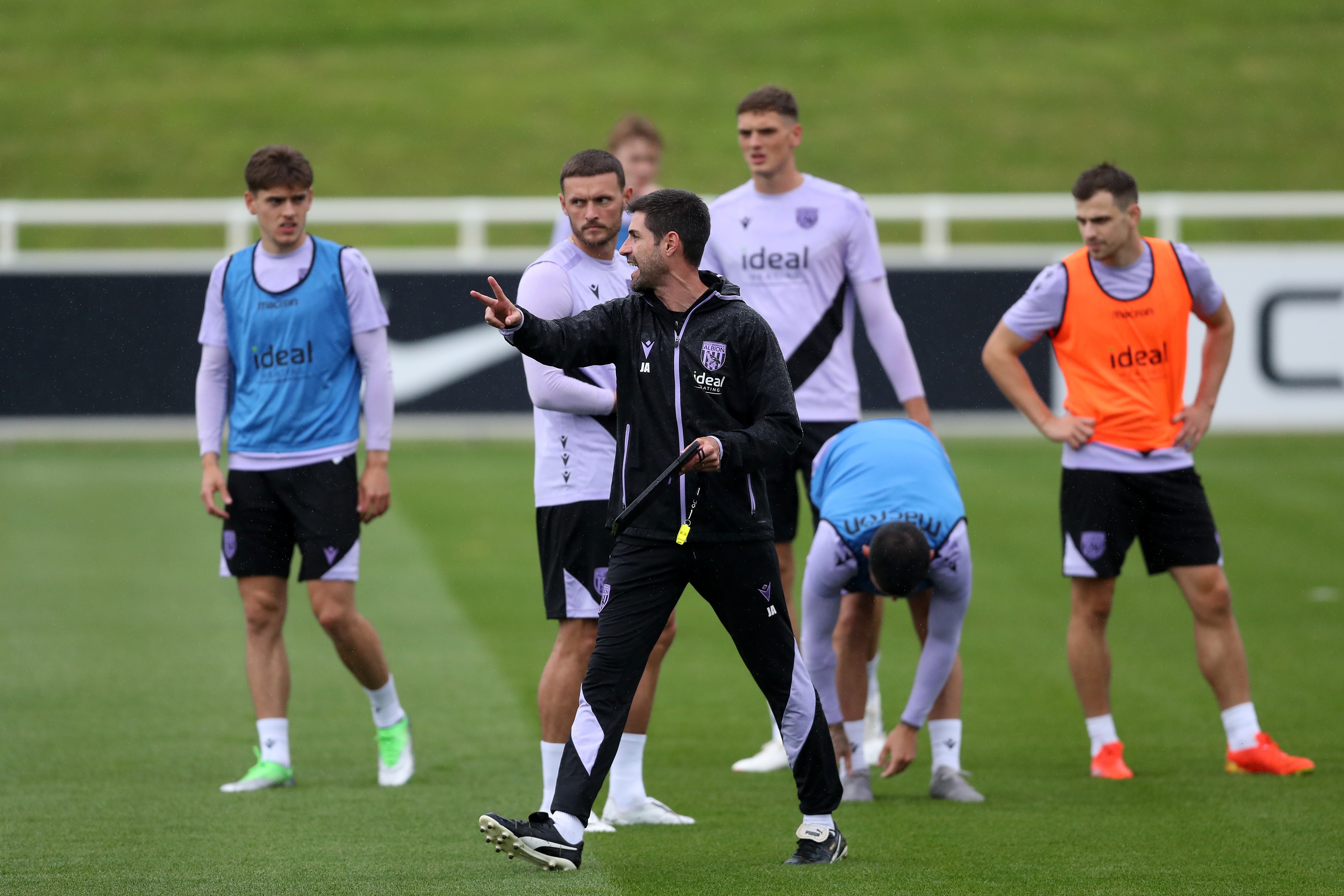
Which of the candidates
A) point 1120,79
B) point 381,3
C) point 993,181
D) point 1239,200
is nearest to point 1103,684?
point 1239,200

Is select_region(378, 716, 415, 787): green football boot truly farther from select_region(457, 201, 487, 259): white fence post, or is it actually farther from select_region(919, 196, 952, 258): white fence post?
select_region(919, 196, 952, 258): white fence post

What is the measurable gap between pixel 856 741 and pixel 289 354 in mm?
2487

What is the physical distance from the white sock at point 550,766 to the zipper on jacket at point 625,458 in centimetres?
93

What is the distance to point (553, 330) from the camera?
5.20 metres

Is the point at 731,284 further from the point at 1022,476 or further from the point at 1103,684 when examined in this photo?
the point at 1022,476

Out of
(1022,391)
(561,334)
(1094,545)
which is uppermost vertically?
(561,334)

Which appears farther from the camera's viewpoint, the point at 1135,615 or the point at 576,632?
the point at 1135,615

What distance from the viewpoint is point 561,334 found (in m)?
5.22

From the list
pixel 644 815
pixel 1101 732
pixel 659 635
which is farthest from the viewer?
pixel 1101 732

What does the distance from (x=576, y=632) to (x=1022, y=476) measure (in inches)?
357

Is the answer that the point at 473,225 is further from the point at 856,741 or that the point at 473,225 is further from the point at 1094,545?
the point at 856,741

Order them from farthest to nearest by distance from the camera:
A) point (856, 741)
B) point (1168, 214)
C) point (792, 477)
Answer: point (1168, 214), point (792, 477), point (856, 741)

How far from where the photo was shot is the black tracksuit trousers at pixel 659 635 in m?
5.21

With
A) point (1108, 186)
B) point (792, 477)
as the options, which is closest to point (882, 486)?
point (792, 477)
